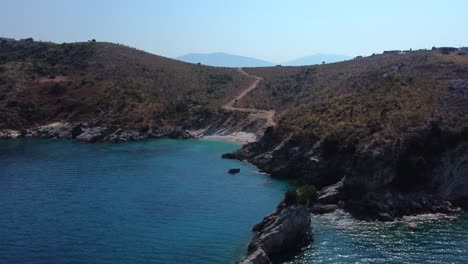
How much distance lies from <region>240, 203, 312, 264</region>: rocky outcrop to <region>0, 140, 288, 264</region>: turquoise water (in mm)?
2982

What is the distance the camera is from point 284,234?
6238cm

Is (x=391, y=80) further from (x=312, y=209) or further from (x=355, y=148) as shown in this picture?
(x=312, y=209)

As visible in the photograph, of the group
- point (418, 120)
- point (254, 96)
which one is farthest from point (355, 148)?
point (254, 96)

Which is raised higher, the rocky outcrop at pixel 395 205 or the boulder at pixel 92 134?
the boulder at pixel 92 134

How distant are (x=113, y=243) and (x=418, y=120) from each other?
185 feet

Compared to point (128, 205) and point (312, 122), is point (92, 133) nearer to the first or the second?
point (312, 122)

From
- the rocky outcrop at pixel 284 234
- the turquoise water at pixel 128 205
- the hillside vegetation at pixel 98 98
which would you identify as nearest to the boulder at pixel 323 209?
the turquoise water at pixel 128 205

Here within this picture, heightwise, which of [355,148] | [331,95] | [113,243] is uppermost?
[331,95]

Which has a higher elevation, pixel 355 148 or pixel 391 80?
pixel 391 80

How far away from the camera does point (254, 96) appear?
184 meters

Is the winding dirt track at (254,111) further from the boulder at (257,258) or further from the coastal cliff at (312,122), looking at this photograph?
the boulder at (257,258)

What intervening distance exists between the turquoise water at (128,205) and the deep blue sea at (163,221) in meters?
0.14

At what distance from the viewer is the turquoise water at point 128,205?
62469mm

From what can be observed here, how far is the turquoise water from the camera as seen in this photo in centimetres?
6247
